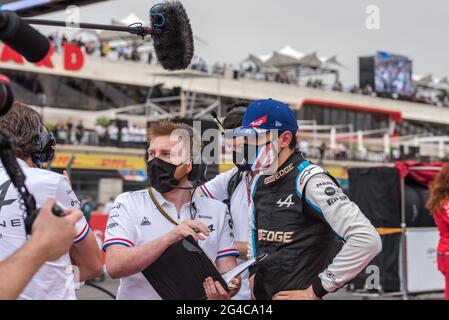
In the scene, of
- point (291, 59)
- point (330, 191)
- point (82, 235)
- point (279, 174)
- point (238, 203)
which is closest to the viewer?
point (82, 235)

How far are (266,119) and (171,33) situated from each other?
0.64 m

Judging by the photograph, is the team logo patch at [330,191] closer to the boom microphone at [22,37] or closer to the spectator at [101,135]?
the boom microphone at [22,37]

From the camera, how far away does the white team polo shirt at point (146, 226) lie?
3275 mm

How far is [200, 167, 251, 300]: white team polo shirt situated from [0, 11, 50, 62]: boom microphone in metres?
1.89

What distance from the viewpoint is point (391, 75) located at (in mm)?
63375

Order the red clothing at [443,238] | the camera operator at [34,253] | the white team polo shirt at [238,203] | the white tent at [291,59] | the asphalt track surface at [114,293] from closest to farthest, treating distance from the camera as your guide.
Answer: the camera operator at [34,253] → the white team polo shirt at [238,203] → the red clothing at [443,238] → the asphalt track surface at [114,293] → the white tent at [291,59]

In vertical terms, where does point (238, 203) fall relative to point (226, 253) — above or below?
above

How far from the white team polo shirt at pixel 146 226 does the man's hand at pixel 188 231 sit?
346 mm

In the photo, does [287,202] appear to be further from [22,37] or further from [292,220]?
[22,37]

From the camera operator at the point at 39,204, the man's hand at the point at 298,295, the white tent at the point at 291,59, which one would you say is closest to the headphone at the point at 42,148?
the camera operator at the point at 39,204

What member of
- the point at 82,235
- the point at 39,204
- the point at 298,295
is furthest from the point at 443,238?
the point at 39,204
